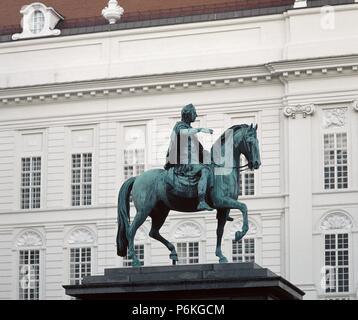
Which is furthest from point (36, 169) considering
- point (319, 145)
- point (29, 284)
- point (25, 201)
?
point (319, 145)

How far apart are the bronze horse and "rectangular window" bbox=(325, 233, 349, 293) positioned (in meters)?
15.9

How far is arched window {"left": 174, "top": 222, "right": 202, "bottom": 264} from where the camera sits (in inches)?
1671

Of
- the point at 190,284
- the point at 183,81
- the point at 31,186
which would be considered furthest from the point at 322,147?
the point at 190,284

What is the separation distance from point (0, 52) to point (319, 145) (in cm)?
1213

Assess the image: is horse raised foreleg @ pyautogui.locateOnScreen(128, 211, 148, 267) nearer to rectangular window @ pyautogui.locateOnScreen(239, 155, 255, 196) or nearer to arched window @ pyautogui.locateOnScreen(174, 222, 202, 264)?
arched window @ pyautogui.locateOnScreen(174, 222, 202, 264)

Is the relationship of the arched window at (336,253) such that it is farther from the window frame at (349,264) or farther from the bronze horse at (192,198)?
the bronze horse at (192,198)

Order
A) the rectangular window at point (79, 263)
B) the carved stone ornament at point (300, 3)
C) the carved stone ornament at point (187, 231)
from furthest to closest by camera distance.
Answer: the rectangular window at point (79, 263) → the carved stone ornament at point (300, 3) → the carved stone ornament at point (187, 231)

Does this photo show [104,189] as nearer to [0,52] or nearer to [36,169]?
[36,169]

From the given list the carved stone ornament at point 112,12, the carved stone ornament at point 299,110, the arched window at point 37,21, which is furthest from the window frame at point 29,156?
the carved stone ornament at point 299,110

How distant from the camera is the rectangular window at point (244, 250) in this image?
137ft

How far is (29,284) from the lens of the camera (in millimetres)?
43938

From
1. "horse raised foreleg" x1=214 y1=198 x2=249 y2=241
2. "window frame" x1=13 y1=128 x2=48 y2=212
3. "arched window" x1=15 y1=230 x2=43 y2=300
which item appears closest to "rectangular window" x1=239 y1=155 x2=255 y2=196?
"window frame" x1=13 y1=128 x2=48 y2=212

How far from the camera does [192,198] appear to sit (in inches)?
968

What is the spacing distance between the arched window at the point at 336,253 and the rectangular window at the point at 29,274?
9556 mm
